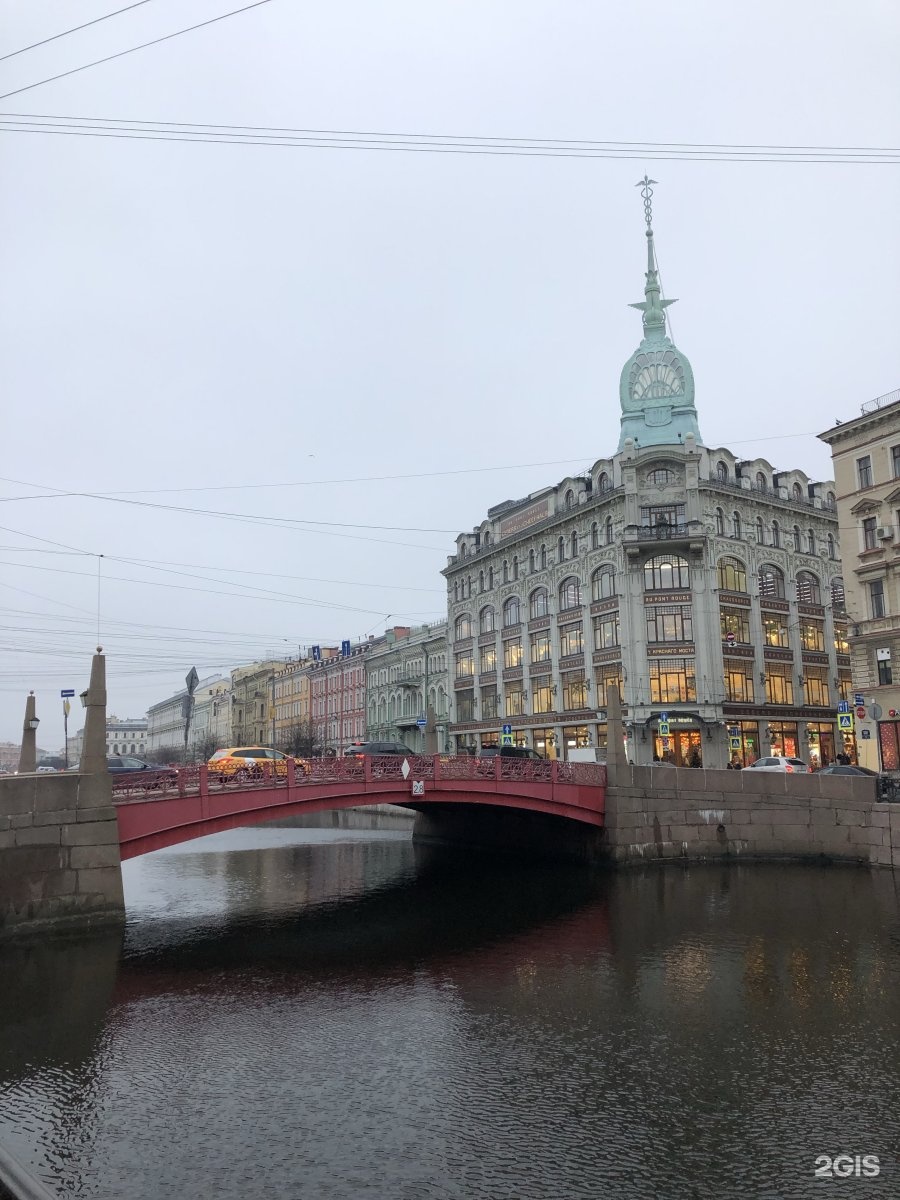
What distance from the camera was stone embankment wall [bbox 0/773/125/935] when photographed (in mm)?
23219

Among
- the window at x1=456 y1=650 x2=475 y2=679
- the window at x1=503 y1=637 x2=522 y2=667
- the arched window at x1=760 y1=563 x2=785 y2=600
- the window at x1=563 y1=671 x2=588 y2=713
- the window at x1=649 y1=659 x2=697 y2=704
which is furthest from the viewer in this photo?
the window at x1=456 y1=650 x2=475 y2=679

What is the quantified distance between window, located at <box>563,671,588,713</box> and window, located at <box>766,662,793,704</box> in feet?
38.8

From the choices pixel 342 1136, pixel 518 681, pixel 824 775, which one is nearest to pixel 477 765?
pixel 824 775

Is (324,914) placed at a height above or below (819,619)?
below

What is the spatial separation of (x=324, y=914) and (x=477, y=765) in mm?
7607

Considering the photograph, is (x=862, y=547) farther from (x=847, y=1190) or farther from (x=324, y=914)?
(x=847, y=1190)

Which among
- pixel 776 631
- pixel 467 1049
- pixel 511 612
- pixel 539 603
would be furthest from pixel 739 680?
pixel 467 1049

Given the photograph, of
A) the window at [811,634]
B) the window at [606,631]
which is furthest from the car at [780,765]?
the window at [811,634]

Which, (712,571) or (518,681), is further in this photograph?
(518,681)

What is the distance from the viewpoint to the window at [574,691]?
60.8m

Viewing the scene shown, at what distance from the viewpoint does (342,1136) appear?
12.0 m

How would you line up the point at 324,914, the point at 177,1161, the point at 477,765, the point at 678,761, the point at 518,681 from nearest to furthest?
the point at 177,1161
the point at 324,914
the point at 477,765
the point at 678,761
the point at 518,681

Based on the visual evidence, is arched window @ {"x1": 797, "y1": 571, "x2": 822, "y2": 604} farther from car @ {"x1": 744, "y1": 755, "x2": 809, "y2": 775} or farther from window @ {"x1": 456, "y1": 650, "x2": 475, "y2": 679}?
window @ {"x1": 456, "y1": 650, "x2": 475, "y2": 679}

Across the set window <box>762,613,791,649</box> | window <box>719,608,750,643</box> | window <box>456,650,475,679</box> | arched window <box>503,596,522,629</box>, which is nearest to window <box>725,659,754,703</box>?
window <box>719,608,750,643</box>
